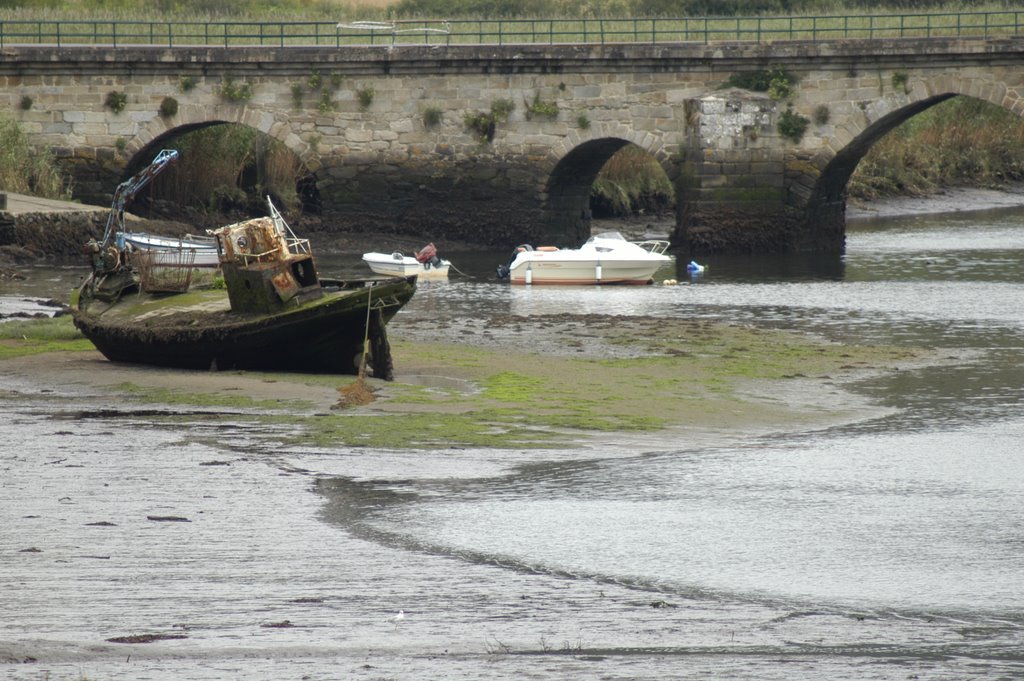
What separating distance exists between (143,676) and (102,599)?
1.53 m

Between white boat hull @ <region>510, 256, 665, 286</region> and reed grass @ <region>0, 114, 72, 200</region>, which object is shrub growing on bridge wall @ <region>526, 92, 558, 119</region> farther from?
reed grass @ <region>0, 114, 72, 200</region>

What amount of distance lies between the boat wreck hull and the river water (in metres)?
1.76

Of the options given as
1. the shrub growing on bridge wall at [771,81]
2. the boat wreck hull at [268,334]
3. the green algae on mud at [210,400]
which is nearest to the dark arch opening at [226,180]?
the shrub growing on bridge wall at [771,81]

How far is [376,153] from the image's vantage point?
46031mm

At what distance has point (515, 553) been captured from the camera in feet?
37.0

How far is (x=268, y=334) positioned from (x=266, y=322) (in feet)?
0.56

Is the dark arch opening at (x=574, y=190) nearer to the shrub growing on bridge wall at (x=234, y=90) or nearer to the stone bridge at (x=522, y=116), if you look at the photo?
the stone bridge at (x=522, y=116)

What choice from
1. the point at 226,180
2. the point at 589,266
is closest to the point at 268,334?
the point at 589,266

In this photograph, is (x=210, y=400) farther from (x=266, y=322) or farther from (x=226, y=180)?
(x=226, y=180)

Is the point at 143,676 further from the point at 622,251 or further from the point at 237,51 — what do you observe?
the point at 237,51

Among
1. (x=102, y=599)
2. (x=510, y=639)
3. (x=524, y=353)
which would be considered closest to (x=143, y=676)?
(x=102, y=599)

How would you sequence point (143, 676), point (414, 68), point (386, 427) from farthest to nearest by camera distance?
point (414, 68) < point (386, 427) < point (143, 676)

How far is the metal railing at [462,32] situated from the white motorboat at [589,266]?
27.4 feet

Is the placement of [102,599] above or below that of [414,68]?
below
